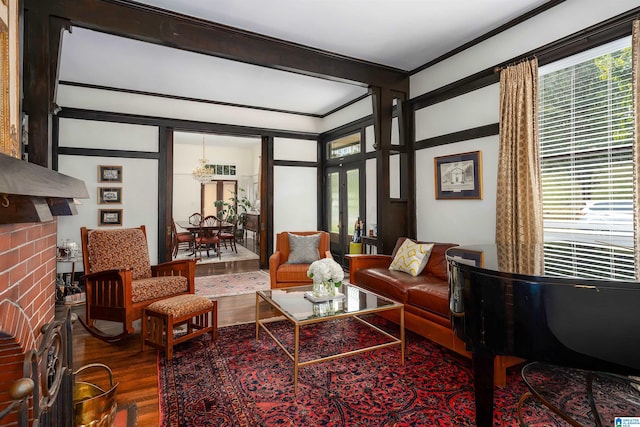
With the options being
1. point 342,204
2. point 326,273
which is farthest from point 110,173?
point 326,273

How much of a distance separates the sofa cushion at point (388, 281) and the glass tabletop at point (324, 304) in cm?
36

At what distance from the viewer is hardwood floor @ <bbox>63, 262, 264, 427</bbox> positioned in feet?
7.26

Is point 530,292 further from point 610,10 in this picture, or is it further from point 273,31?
point 273,31

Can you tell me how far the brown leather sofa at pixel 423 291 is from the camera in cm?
276

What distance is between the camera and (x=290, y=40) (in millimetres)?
3816

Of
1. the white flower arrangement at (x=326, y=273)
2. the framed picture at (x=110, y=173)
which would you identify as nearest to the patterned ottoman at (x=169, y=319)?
the white flower arrangement at (x=326, y=273)

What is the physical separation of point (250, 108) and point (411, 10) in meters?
3.93

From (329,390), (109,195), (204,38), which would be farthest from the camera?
(109,195)

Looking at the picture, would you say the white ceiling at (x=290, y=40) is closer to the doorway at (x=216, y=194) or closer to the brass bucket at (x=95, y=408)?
the brass bucket at (x=95, y=408)

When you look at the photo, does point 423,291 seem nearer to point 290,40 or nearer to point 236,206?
point 290,40


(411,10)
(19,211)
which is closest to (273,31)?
(411,10)

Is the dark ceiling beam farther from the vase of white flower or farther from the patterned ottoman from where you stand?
the patterned ottoman

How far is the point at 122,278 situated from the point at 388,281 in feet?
8.43

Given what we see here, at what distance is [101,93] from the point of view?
528cm
